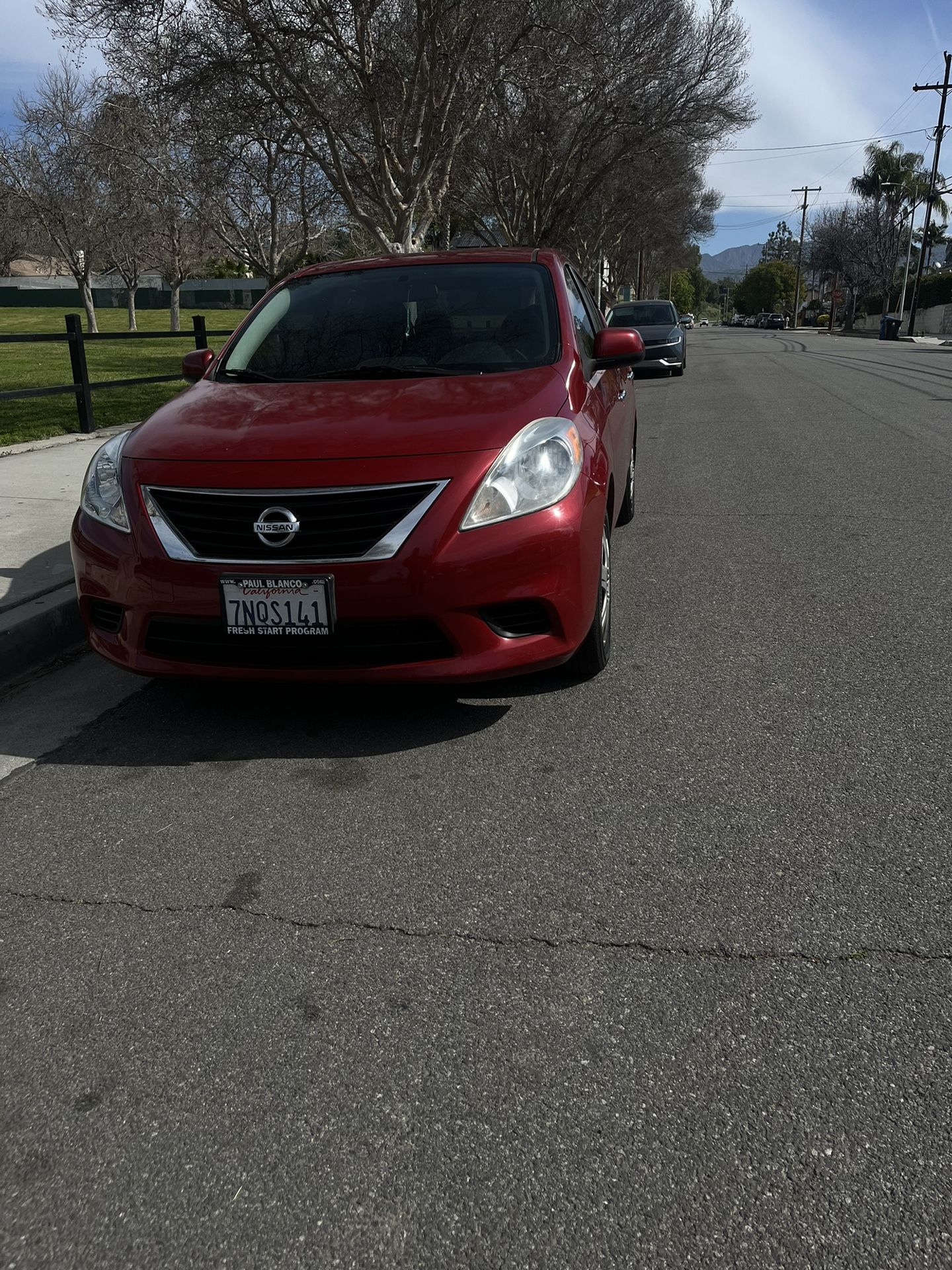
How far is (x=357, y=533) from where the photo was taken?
3.27 meters

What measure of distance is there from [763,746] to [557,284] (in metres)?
2.45

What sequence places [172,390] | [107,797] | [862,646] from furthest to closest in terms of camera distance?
[172,390]
[862,646]
[107,797]

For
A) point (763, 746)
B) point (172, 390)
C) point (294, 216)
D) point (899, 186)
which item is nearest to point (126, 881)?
point (763, 746)

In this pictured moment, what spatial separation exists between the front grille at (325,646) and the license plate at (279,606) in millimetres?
36

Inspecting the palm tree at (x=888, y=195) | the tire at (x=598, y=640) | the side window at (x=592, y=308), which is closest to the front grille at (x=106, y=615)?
the tire at (x=598, y=640)

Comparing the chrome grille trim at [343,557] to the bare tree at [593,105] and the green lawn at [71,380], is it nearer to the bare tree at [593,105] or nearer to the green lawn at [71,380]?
the green lawn at [71,380]

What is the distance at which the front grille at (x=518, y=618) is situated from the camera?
3357 mm

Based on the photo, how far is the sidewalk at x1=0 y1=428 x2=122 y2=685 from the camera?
4469 millimetres

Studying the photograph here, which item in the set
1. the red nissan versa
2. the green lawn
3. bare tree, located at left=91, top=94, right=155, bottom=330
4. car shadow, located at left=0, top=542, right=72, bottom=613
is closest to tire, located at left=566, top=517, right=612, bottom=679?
the red nissan versa

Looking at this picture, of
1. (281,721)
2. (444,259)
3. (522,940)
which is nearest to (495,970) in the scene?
(522,940)

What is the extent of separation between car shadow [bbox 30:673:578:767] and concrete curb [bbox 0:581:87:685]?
2.09 ft

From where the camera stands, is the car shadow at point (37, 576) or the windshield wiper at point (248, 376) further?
the car shadow at point (37, 576)

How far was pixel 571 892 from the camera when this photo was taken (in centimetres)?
265

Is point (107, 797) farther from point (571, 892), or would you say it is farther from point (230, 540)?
point (571, 892)
